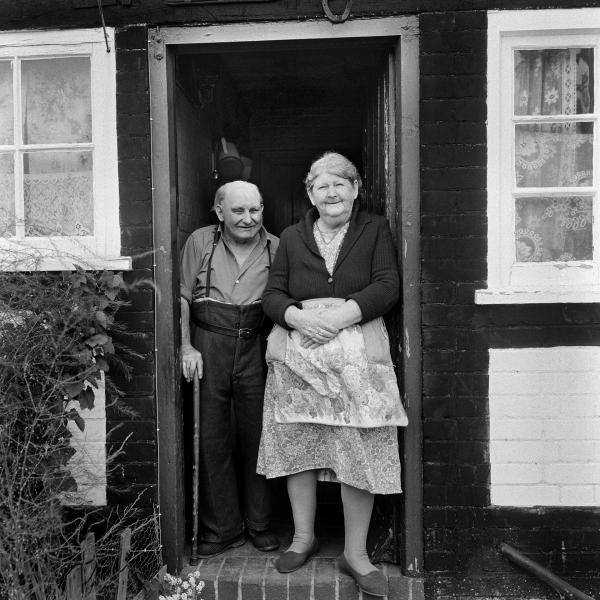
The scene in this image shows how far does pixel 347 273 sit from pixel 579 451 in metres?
1.42

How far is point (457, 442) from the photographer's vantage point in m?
3.47

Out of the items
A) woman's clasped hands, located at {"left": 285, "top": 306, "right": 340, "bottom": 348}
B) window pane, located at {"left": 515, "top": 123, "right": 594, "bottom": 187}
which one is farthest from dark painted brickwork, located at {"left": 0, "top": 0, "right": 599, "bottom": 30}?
woman's clasped hands, located at {"left": 285, "top": 306, "right": 340, "bottom": 348}

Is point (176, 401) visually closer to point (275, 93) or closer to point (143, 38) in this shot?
point (143, 38)

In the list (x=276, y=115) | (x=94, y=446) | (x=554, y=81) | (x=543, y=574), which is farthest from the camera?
(x=276, y=115)

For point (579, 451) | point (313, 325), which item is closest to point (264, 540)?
point (313, 325)

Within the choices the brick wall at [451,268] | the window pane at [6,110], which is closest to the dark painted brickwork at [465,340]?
the brick wall at [451,268]

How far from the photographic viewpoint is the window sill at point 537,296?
3373mm

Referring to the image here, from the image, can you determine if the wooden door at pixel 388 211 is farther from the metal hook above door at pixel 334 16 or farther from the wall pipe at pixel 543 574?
the wall pipe at pixel 543 574

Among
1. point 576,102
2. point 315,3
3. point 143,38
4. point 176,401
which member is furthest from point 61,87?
point 576,102

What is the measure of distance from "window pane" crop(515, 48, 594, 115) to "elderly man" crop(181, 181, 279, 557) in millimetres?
1478

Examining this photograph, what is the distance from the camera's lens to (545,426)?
11.3 feet

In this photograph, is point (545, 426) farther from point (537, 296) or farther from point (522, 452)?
point (537, 296)

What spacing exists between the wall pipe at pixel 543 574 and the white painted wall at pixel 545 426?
226 mm

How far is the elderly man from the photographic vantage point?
377 cm
